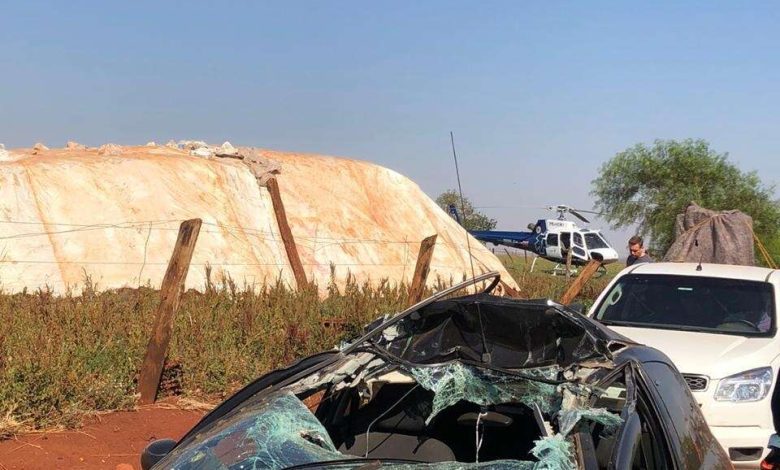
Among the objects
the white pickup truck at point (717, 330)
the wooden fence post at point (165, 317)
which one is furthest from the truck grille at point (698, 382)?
the wooden fence post at point (165, 317)

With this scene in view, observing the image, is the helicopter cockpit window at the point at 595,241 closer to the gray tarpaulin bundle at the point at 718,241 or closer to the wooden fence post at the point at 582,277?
the gray tarpaulin bundle at the point at 718,241

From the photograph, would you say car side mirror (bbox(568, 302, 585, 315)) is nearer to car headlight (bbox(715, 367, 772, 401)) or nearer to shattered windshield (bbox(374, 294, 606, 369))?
shattered windshield (bbox(374, 294, 606, 369))

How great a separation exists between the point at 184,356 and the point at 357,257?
15394 millimetres

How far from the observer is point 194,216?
23.2 meters

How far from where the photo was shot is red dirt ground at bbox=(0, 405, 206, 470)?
7328mm

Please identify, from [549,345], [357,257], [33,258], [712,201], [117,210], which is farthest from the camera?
[712,201]

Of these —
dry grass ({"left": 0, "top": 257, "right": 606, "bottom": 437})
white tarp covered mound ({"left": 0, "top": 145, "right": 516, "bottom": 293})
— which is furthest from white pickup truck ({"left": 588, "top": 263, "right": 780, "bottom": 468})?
white tarp covered mound ({"left": 0, "top": 145, "right": 516, "bottom": 293})

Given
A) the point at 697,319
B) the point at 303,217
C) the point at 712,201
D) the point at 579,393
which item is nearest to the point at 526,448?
the point at 579,393

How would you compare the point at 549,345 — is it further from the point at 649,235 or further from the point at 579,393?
the point at 649,235

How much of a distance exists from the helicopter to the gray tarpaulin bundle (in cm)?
2262

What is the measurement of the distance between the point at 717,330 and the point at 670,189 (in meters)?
35.6

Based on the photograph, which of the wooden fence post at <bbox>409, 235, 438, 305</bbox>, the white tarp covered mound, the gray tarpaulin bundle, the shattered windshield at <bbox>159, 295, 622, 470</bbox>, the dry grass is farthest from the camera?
the white tarp covered mound

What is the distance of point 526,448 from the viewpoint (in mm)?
4090

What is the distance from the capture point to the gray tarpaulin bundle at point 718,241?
16328 millimetres
